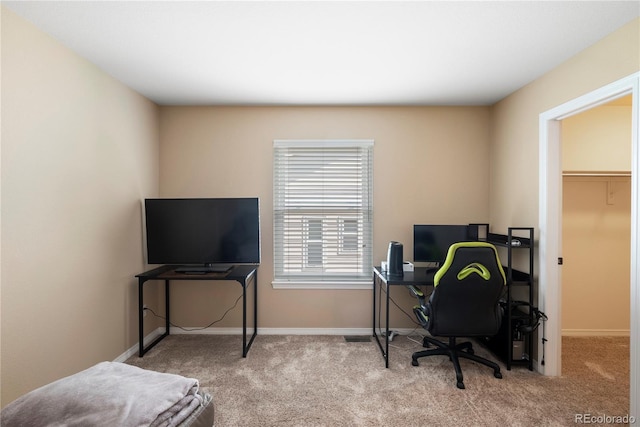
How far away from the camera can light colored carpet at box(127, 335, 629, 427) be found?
6.43 feet

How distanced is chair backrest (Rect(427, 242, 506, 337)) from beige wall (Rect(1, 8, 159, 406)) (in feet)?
9.14

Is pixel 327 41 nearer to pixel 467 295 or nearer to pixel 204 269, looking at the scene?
pixel 467 295

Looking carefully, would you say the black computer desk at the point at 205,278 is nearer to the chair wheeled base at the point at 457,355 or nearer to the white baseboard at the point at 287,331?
the white baseboard at the point at 287,331

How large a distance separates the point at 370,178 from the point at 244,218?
1471 millimetres

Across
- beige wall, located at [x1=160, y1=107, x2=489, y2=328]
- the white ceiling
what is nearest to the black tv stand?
beige wall, located at [x1=160, y1=107, x2=489, y2=328]

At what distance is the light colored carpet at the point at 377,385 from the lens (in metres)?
1.96

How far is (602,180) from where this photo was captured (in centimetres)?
314

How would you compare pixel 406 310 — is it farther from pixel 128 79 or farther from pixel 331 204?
pixel 128 79

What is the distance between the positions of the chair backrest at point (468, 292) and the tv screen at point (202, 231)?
1.75 m

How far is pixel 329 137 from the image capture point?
326cm

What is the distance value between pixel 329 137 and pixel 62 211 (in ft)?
8.05

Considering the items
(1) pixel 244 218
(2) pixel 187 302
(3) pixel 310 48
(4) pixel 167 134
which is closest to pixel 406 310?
(1) pixel 244 218

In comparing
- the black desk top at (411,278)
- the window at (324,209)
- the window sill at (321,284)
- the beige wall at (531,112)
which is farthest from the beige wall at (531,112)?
the window sill at (321,284)

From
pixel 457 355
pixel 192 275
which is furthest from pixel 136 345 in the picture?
pixel 457 355
